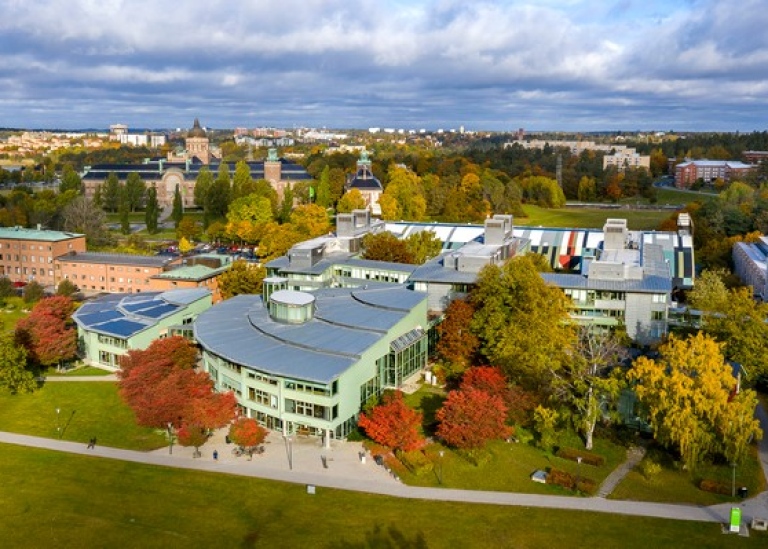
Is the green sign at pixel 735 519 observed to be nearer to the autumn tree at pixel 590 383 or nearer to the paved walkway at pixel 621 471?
the paved walkway at pixel 621 471

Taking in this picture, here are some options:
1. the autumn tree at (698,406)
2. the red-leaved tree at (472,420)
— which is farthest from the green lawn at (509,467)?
the autumn tree at (698,406)

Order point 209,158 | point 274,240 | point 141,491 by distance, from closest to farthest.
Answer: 1. point 141,491
2. point 274,240
3. point 209,158

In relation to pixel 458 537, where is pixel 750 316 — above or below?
above

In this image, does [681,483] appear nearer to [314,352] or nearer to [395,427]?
[395,427]

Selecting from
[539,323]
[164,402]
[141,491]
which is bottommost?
[141,491]

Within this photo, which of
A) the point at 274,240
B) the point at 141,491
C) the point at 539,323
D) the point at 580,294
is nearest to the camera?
the point at 141,491

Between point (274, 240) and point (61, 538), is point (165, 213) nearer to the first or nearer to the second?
point (274, 240)

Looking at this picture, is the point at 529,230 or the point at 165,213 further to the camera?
the point at 165,213

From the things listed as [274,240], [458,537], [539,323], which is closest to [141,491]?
[458,537]

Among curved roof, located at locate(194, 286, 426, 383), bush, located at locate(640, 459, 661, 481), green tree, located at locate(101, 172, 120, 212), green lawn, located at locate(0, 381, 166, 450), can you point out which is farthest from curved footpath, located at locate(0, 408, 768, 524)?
green tree, located at locate(101, 172, 120, 212)
